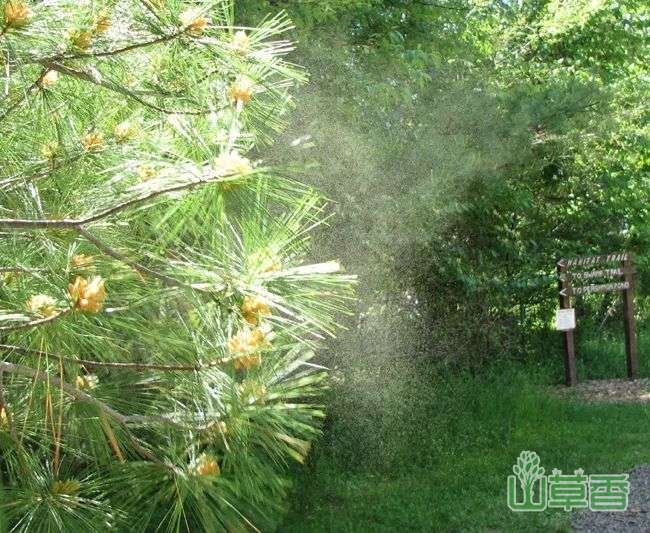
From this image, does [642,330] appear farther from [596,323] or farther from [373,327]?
[373,327]

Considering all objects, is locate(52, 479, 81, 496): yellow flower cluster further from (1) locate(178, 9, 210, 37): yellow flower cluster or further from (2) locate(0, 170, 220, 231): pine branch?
(1) locate(178, 9, 210, 37): yellow flower cluster

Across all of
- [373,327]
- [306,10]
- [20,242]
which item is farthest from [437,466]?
[20,242]

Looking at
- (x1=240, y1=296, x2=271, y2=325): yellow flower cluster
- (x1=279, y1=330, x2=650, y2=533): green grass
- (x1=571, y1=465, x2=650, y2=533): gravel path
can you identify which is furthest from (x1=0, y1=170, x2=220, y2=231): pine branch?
(x1=571, y1=465, x2=650, y2=533): gravel path

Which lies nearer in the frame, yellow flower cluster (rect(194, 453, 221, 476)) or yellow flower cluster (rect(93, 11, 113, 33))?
yellow flower cluster (rect(93, 11, 113, 33))

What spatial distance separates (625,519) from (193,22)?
3076 millimetres

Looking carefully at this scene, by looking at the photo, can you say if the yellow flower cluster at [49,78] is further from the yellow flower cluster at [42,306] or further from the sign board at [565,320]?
the sign board at [565,320]

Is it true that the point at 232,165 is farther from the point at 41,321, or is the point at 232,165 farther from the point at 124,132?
the point at 124,132

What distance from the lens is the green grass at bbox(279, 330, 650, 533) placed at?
398cm

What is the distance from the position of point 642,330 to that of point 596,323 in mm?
744

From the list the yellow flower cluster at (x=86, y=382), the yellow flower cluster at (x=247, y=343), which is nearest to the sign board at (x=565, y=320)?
the yellow flower cluster at (x=86, y=382)

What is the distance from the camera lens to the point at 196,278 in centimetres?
162

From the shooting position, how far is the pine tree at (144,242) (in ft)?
4.85

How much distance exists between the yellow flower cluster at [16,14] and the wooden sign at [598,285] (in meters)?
5.43

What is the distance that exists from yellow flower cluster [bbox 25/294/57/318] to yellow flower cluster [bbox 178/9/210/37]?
0.48m
